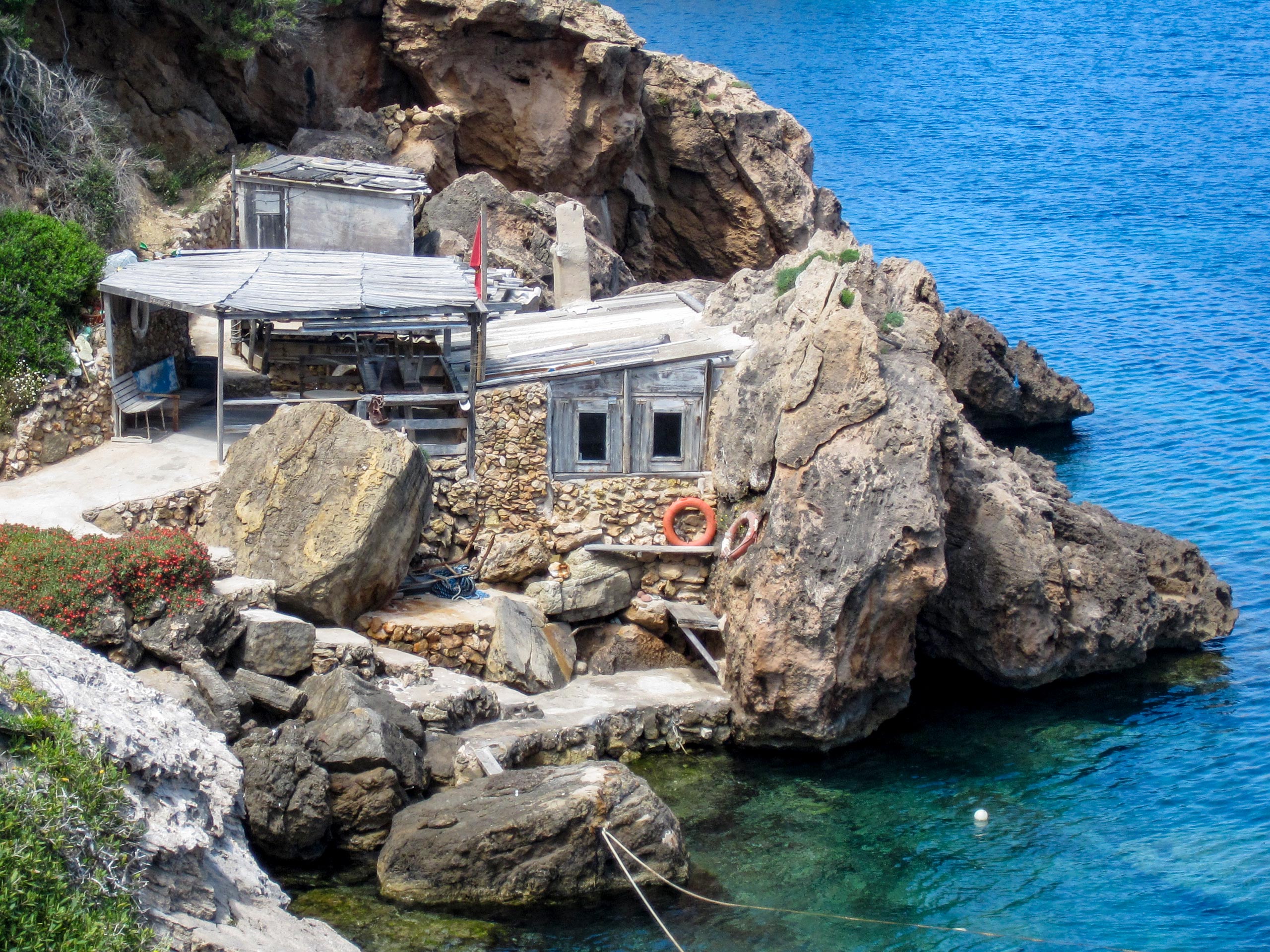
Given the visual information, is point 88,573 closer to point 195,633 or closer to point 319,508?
point 195,633

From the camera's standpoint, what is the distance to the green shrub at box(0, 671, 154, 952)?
1050 centimetres

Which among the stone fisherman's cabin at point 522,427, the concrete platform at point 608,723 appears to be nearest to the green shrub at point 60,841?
the concrete platform at point 608,723

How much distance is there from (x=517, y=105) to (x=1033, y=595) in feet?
82.0

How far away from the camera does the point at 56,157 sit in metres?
27.5

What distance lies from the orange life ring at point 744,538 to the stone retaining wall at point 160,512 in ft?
30.0

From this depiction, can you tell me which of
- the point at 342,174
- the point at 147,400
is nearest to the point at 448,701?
the point at 147,400

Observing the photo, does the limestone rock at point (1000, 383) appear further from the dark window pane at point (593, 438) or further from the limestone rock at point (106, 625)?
the limestone rock at point (106, 625)

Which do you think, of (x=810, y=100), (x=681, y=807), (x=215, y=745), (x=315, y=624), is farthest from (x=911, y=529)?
(x=810, y=100)

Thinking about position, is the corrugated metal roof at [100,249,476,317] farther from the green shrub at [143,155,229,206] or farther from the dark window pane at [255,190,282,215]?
the green shrub at [143,155,229,206]

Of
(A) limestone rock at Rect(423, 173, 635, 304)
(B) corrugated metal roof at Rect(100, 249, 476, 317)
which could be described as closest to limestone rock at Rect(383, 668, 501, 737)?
(B) corrugated metal roof at Rect(100, 249, 476, 317)

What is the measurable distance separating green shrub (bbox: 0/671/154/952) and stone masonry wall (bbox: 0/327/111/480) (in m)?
11.3

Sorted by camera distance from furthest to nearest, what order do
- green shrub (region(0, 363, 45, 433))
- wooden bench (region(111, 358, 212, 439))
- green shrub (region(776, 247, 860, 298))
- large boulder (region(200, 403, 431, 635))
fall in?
green shrub (region(776, 247, 860, 298))
wooden bench (region(111, 358, 212, 439))
green shrub (region(0, 363, 45, 433))
large boulder (region(200, 403, 431, 635))

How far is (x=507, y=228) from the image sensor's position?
1329 inches

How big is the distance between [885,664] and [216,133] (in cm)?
2488
